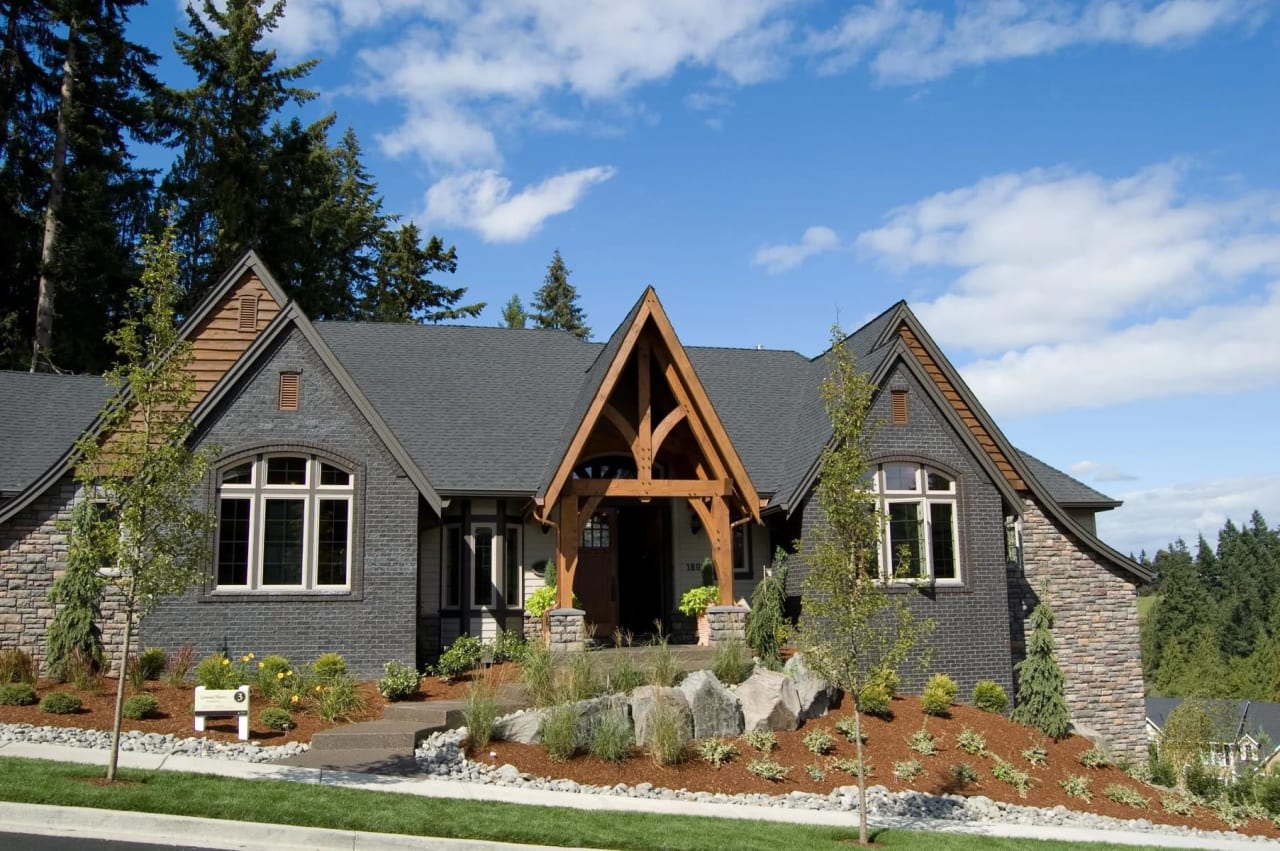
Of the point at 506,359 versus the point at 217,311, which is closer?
the point at 217,311

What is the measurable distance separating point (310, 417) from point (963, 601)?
12.0 meters

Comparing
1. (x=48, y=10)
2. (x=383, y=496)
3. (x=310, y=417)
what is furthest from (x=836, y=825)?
(x=48, y=10)

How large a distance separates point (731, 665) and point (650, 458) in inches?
152

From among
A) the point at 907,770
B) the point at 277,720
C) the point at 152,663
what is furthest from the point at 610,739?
the point at 152,663

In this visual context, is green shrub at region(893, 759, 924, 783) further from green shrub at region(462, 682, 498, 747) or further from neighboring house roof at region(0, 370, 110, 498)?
neighboring house roof at region(0, 370, 110, 498)

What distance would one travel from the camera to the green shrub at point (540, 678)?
14036 millimetres

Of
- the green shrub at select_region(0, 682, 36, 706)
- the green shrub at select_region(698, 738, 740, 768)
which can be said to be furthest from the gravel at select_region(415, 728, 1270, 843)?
the green shrub at select_region(0, 682, 36, 706)

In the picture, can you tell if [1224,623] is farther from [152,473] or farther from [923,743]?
[152,473]

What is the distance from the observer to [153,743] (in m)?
12.3

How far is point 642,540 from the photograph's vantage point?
21125mm

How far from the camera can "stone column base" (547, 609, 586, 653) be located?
53.4 ft

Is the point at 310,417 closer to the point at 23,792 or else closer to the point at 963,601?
the point at 23,792

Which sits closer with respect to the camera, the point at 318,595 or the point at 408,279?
the point at 318,595

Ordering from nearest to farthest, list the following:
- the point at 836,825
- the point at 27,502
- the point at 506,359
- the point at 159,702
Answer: the point at 836,825 → the point at 159,702 → the point at 27,502 → the point at 506,359
